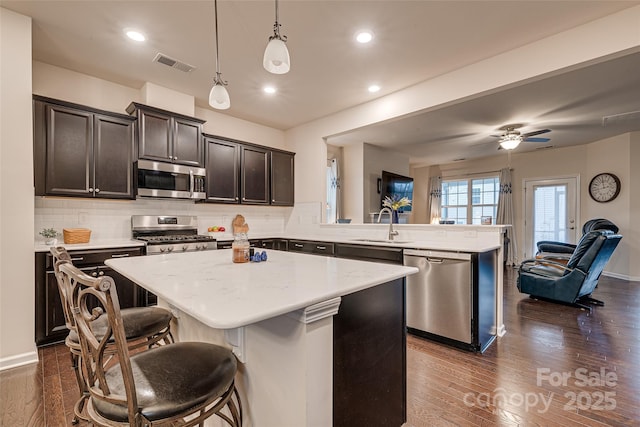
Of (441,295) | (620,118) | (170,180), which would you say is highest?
(620,118)

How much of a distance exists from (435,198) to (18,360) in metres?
8.58

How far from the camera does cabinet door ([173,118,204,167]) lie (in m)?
3.55

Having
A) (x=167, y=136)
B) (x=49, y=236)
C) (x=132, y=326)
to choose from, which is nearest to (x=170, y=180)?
(x=167, y=136)

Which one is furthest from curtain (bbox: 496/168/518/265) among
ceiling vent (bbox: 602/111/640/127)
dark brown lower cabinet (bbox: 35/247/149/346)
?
dark brown lower cabinet (bbox: 35/247/149/346)

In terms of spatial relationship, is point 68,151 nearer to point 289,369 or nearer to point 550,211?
point 289,369

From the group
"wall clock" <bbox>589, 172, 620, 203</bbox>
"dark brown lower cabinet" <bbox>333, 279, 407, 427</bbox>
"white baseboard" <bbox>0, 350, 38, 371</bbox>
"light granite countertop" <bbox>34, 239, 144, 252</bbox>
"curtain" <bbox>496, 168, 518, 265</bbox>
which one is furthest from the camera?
"curtain" <bbox>496, 168, 518, 265</bbox>

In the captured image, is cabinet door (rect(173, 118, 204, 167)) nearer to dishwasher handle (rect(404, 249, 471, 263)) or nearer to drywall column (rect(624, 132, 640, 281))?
dishwasher handle (rect(404, 249, 471, 263))

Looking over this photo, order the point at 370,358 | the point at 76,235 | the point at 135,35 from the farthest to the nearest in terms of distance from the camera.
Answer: the point at 76,235 → the point at 135,35 → the point at 370,358

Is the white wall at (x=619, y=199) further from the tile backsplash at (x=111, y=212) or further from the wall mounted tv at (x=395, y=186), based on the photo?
the tile backsplash at (x=111, y=212)

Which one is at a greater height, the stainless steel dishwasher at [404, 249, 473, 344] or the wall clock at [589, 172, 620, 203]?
the wall clock at [589, 172, 620, 203]

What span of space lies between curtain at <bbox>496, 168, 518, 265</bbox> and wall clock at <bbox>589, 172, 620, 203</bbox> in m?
1.49

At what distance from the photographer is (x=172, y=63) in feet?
9.91

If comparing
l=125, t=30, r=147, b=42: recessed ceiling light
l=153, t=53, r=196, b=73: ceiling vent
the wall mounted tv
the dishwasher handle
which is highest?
l=125, t=30, r=147, b=42: recessed ceiling light

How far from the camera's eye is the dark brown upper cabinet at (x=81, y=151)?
8.96ft
